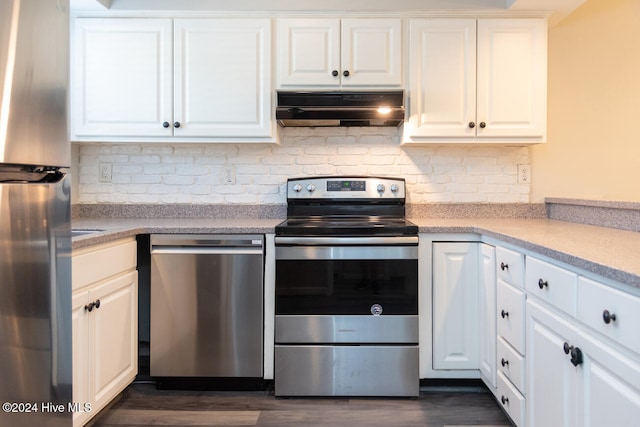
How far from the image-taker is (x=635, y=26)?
8.16 ft

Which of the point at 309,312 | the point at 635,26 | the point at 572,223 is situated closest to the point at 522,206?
the point at 572,223

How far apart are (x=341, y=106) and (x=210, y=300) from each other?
4.03ft

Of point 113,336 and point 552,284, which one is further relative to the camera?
point 113,336

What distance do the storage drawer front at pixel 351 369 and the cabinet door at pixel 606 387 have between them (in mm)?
946

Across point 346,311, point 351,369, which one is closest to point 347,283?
point 346,311

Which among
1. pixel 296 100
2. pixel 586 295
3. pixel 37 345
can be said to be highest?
pixel 296 100

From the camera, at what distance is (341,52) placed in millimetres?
2273

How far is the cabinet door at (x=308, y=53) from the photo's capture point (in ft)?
7.45

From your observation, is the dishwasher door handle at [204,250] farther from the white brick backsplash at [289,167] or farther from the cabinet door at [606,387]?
the cabinet door at [606,387]

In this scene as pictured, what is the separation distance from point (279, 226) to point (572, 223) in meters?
1.59

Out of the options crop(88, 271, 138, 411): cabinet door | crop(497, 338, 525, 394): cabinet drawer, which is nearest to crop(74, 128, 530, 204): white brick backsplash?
crop(88, 271, 138, 411): cabinet door

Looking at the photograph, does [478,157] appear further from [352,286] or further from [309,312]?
[309,312]

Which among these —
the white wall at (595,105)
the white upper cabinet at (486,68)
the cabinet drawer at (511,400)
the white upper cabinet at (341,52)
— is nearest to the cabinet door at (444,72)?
the white upper cabinet at (486,68)

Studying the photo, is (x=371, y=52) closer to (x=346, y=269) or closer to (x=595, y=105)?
(x=346, y=269)
